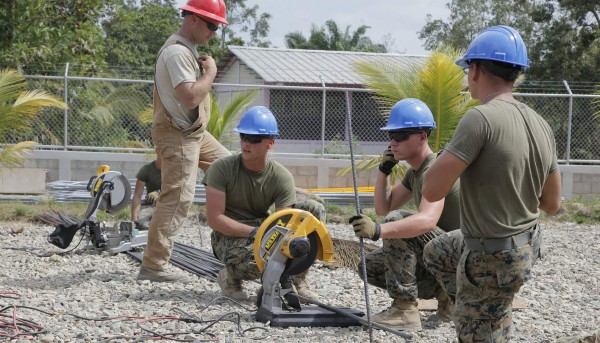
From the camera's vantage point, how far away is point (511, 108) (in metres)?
3.81

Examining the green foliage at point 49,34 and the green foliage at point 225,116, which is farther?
the green foliage at point 49,34

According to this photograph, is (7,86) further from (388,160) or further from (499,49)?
(499,49)

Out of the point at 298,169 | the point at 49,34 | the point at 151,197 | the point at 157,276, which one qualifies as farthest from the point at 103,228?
the point at 49,34

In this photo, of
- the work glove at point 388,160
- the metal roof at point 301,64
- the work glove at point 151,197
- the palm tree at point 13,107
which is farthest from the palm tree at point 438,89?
the metal roof at point 301,64

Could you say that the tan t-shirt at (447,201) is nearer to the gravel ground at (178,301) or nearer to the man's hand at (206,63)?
the gravel ground at (178,301)

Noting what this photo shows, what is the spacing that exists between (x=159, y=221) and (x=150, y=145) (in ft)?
33.6

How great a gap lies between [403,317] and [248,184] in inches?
57.2

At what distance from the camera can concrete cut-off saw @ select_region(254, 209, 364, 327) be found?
5.54 m

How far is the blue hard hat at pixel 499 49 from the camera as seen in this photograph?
3852mm

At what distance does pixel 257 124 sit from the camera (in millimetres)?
6148

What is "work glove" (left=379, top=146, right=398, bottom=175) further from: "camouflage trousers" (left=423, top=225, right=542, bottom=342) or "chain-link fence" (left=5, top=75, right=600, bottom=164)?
"chain-link fence" (left=5, top=75, right=600, bottom=164)

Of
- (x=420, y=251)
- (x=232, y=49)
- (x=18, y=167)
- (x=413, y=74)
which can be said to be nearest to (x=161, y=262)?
(x=420, y=251)

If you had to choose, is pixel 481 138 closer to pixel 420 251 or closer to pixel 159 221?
pixel 420 251

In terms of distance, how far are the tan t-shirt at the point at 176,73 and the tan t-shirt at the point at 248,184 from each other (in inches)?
24.0
